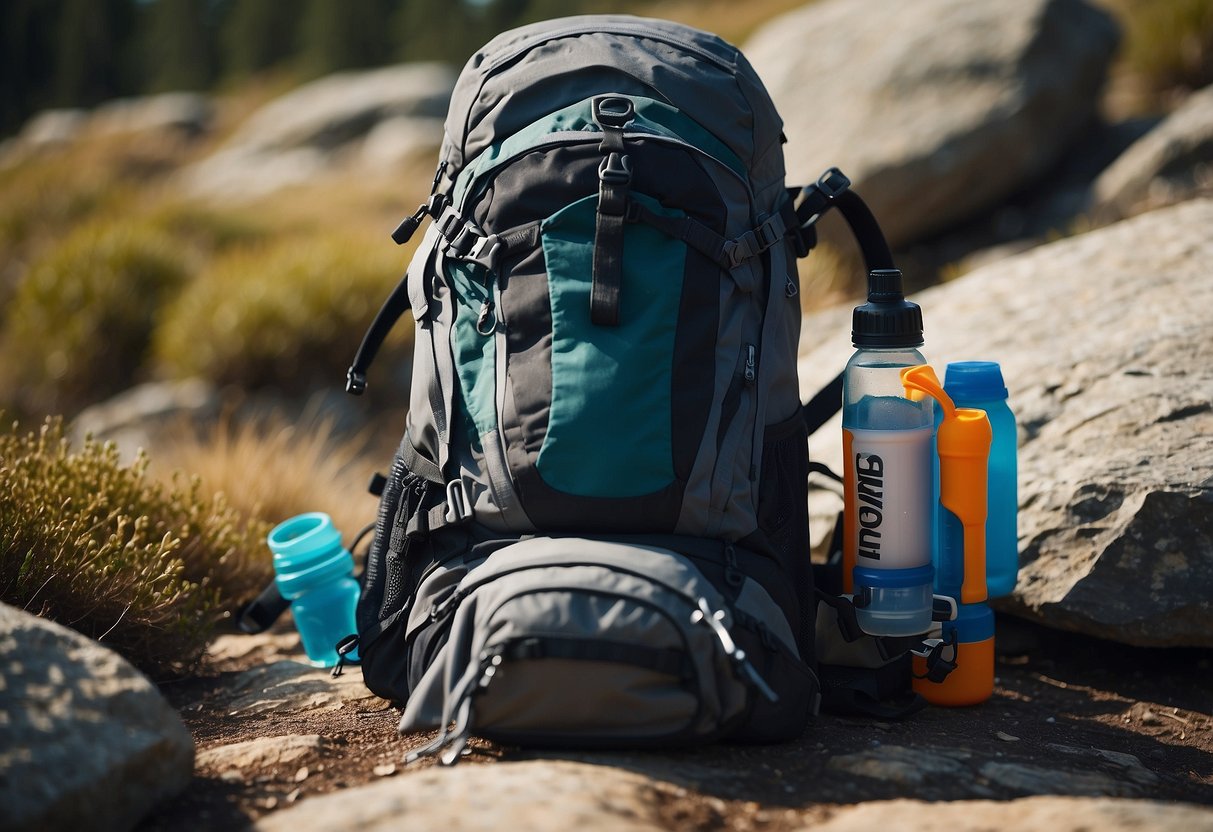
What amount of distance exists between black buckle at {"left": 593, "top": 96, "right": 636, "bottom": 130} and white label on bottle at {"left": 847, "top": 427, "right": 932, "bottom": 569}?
0.95 meters

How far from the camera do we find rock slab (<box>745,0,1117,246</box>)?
651 centimetres

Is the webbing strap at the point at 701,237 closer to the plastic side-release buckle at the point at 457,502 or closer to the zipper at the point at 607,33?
the zipper at the point at 607,33

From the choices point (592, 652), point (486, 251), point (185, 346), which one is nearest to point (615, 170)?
point (486, 251)

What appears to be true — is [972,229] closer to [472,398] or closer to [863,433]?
[863,433]

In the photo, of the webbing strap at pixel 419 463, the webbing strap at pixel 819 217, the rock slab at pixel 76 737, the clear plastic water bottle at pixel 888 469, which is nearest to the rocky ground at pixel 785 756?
A: the rock slab at pixel 76 737

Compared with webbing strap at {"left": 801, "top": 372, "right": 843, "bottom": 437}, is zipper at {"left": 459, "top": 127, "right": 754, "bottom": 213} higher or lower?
higher

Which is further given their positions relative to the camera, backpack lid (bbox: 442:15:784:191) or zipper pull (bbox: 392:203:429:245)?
zipper pull (bbox: 392:203:429:245)

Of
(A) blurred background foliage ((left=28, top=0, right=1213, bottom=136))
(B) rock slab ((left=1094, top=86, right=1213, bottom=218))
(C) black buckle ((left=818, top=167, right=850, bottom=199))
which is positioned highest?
(A) blurred background foliage ((left=28, top=0, right=1213, bottom=136))

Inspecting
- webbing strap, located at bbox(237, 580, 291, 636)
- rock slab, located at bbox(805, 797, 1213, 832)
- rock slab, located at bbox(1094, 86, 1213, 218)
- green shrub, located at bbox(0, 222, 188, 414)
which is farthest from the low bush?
rock slab, located at bbox(1094, 86, 1213, 218)

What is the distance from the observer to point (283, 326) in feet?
25.3

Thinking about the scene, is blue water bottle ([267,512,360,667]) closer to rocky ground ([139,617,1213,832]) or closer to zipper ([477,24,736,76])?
rocky ground ([139,617,1213,832])

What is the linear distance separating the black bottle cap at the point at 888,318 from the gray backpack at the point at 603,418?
21 cm

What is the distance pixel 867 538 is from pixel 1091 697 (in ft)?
3.20

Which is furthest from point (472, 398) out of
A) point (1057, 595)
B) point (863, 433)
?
point (1057, 595)
